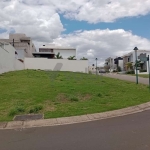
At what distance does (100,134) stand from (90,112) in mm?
2236

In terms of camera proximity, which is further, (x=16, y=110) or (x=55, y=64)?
(x=55, y=64)

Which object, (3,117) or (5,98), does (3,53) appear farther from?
(3,117)

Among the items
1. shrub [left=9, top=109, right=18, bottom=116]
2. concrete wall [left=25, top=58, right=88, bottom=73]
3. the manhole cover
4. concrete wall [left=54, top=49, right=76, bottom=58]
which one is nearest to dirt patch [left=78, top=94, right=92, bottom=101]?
the manhole cover

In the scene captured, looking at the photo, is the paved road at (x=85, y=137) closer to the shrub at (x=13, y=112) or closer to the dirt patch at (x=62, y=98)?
the shrub at (x=13, y=112)

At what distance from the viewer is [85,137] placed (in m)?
4.71

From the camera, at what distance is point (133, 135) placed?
4.77 meters

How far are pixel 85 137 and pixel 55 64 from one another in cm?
3232

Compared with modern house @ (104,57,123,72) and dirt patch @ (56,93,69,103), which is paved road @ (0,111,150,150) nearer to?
dirt patch @ (56,93,69,103)

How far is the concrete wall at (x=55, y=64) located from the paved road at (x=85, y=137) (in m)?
30.8

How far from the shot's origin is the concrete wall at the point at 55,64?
3578cm

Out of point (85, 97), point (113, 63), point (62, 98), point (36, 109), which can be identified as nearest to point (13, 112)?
point (36, 109)

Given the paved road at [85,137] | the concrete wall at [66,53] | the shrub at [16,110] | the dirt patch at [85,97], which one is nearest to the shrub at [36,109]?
the shrub at [16,110]

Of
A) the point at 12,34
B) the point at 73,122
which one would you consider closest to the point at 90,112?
the point at 73,122

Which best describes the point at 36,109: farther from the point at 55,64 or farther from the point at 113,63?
the point at 113,63
